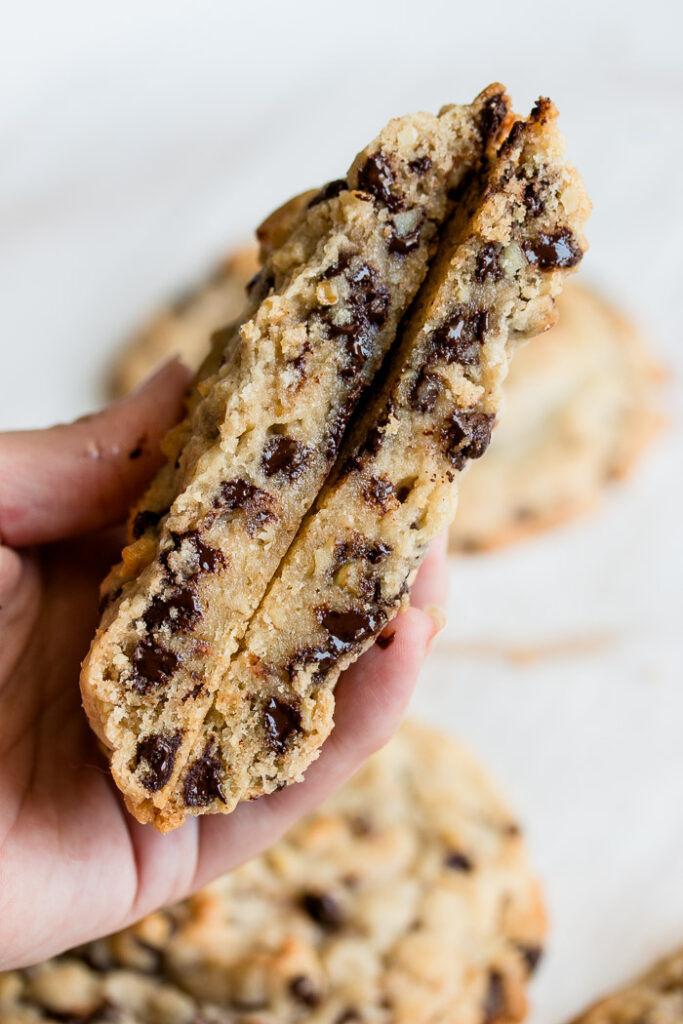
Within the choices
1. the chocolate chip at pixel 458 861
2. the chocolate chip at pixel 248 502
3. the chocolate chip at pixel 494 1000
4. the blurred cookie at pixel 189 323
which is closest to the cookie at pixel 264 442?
the chocolate chip at pixel 248 502

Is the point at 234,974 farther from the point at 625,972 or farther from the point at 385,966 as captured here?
the point at 625,972

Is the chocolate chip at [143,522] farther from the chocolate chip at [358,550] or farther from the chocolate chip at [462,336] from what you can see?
the chocolate chip at [462,336]

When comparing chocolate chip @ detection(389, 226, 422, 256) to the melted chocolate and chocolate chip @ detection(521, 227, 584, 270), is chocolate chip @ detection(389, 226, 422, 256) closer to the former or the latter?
chocolate chip @ detection(521, 227, 584, 270)

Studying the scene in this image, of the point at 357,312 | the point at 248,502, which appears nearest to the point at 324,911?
the point at 248,502

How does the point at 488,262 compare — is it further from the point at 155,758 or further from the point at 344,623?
the point at 155,758

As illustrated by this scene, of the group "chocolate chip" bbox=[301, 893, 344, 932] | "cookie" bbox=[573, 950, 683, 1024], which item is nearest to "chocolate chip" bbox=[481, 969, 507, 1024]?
"cookie" bbox=[573, 950, 683, 1024]

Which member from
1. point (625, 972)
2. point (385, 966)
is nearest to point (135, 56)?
point (385, 966)
